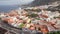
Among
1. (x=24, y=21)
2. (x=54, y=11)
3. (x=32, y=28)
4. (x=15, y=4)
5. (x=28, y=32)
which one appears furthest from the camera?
(x=15, y=4)

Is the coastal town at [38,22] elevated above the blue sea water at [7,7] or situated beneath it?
situated beneath

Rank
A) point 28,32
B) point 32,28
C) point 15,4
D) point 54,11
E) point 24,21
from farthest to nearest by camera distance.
A: 1. point 15,4
2. point 54,11
3. point 24,21
4. point 32,28
5. point 28,32

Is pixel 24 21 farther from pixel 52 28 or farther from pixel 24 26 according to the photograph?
pixel 52 28

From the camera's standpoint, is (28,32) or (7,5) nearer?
(28,32)

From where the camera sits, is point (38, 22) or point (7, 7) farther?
point (7, 7)

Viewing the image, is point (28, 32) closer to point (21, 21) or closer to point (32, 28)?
point (32, 28)

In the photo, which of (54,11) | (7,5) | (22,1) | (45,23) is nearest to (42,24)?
(45,23)

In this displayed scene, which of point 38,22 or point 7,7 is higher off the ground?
point 7,7

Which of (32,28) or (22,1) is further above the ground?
(22,1)

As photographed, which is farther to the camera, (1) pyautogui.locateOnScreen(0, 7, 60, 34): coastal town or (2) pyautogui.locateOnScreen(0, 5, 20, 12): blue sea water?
(2) pyautogui.locateOnScreen(0, 5, 20, 12): blue sea water

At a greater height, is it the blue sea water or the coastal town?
the blue sea water

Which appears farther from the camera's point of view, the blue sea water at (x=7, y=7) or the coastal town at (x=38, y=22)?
the blue sea water at (x=7, y=7)
